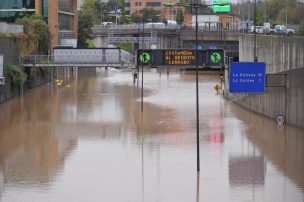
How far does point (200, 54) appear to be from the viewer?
6003cm

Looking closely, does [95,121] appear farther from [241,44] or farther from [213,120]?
[241,44]

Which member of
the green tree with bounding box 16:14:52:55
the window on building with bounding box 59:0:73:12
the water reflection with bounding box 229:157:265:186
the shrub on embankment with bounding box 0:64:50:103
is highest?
the window on building with bounding box 59:0:73:12

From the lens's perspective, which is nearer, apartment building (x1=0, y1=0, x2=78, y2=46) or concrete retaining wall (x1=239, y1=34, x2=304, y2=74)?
concrete retaining wall (x1=239, y1=34, x2=304, y2=74)

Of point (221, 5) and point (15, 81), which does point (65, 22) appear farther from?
point (221, 5)

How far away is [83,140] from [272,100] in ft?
54.3

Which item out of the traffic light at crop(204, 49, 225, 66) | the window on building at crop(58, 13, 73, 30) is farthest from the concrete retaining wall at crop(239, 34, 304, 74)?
the window on building at crop(58, 13, 73, 30)

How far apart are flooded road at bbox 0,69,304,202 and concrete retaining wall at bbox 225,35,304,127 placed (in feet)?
3.49

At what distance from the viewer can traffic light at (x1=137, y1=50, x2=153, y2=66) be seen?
5997 cm

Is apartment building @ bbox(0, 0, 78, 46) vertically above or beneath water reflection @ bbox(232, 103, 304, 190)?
above

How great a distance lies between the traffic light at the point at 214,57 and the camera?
60.1 meters

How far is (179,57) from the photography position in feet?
197

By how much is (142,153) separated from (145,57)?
2330 centimetres

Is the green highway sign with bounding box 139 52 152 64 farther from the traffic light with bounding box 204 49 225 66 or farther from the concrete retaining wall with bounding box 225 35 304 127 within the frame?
the concrete retaining wall with bounding box 225 35 304 127

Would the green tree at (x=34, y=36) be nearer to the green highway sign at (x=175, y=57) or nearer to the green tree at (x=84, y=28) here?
the green highway sign at (x=175, y=57)
